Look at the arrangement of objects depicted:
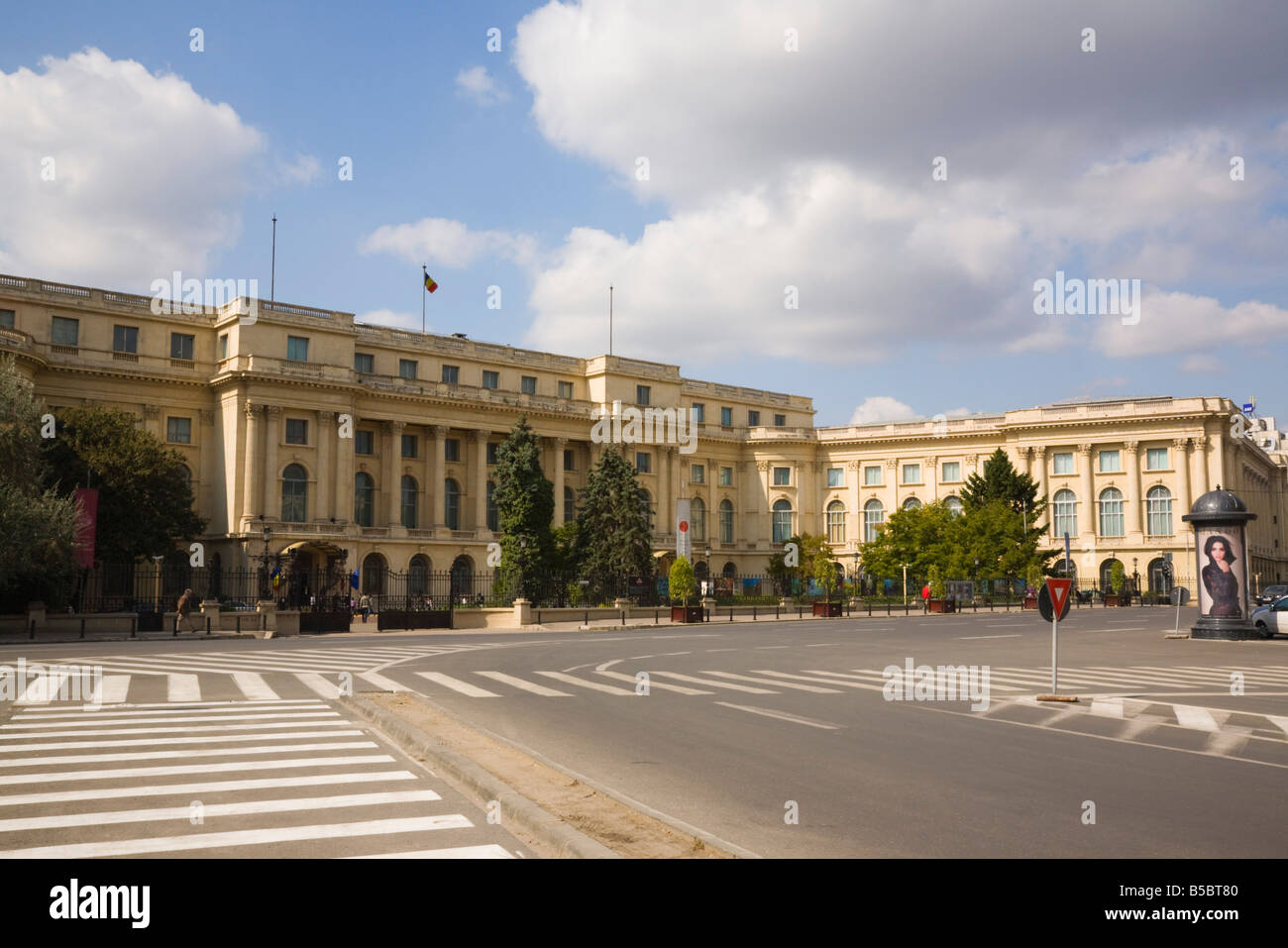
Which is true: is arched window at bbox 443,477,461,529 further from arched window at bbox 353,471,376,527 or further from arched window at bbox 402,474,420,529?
arched window at bbox 353,471,376,527

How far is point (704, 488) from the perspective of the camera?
3765 inches

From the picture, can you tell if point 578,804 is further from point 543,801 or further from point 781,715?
point 781,715

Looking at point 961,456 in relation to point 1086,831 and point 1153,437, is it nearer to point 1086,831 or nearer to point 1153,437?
point 1153,437

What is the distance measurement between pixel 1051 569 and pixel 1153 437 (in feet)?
45.6

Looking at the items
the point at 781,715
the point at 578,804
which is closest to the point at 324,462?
the point at 781,715

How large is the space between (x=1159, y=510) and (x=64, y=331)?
273ft

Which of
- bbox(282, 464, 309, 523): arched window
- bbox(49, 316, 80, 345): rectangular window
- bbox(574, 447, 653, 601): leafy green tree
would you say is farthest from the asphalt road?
bbox(49, 316, 80, 345): rectangular window

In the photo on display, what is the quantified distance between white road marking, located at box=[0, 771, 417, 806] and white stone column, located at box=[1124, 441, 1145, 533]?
8884 cm

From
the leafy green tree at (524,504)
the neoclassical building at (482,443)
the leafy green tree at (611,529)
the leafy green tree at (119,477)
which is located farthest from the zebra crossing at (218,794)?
the leafy green tree at (611,529)

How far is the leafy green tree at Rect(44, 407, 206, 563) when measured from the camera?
53319mm

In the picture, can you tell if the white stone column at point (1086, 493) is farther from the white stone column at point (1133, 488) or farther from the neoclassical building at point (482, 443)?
the white stone column at point (1133, 488)

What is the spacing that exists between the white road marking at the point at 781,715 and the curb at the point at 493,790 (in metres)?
5.04

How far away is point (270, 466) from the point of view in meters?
66.6
